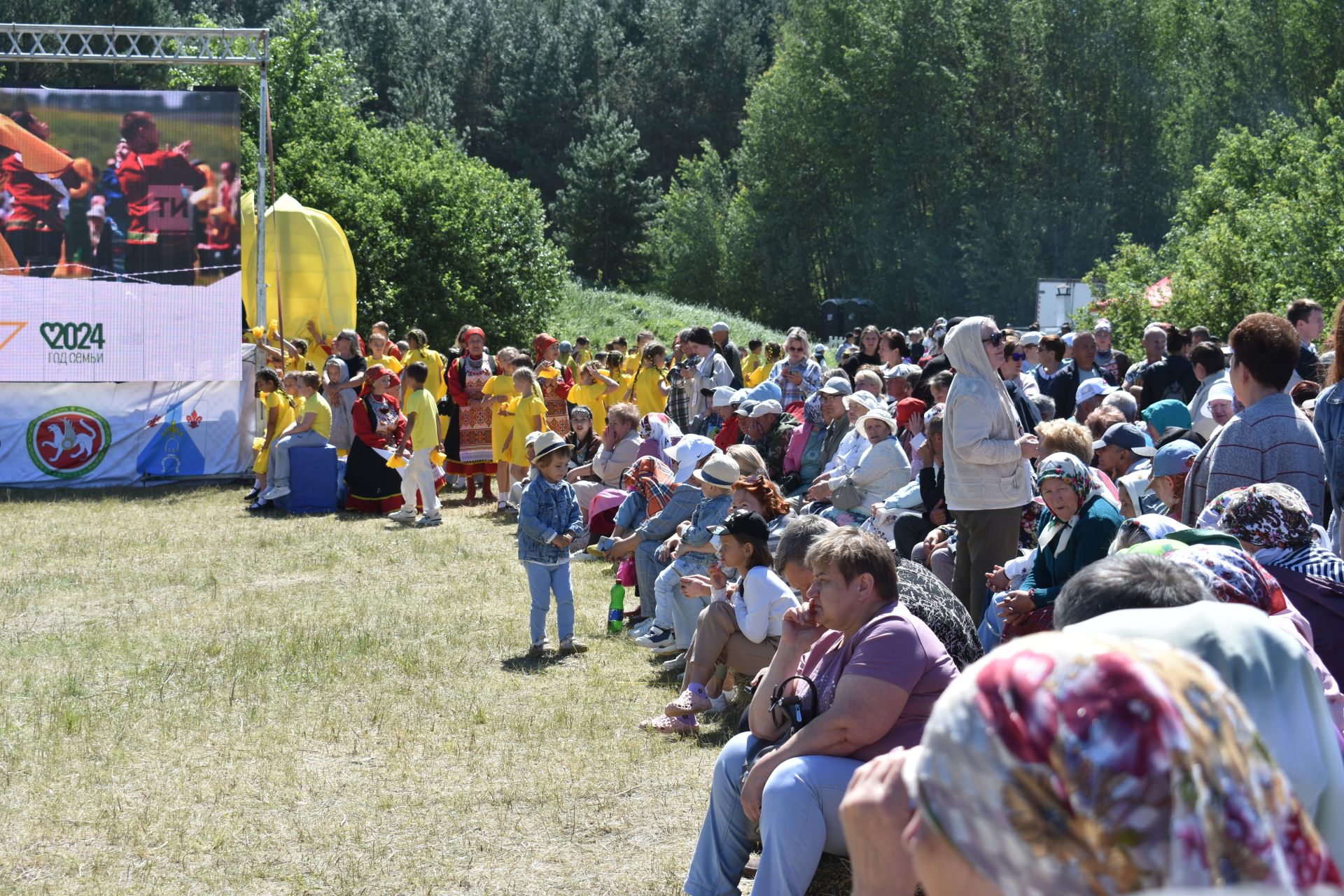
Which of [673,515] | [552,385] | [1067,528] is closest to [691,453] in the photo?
[673,515]

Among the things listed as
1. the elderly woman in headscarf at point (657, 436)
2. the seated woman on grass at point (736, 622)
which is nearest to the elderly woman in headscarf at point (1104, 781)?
the seated woman on grass at point (736, 622)

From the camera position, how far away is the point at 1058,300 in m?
25.7

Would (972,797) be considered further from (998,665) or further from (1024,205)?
(1024,205)

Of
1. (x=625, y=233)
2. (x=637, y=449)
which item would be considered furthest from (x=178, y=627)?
(x=625, y=233)

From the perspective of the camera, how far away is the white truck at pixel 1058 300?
25219mm

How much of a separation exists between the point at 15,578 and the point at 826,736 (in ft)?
27.1

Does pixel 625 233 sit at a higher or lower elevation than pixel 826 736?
higher

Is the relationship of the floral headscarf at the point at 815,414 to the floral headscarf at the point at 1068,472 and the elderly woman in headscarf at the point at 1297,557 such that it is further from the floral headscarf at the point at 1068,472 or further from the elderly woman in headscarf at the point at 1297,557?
the elderly woman in headscarf at the point at 1297,557

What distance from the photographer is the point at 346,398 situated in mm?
14086

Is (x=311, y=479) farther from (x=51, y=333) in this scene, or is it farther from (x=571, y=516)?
(x=571, y=516)

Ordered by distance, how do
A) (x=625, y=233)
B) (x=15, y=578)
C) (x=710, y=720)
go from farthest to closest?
(x=625, y=233), (x=15, y=578), (x=710, y=720)

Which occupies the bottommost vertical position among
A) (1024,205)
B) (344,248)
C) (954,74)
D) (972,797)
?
(972,797)

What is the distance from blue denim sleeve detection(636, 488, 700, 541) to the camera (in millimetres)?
7906

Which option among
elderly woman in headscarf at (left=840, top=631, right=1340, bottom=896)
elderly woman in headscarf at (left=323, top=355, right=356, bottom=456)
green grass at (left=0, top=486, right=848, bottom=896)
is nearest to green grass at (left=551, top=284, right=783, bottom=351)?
elderly woman in headscarf at (left=323, top=355, right=356, bottom=456)
